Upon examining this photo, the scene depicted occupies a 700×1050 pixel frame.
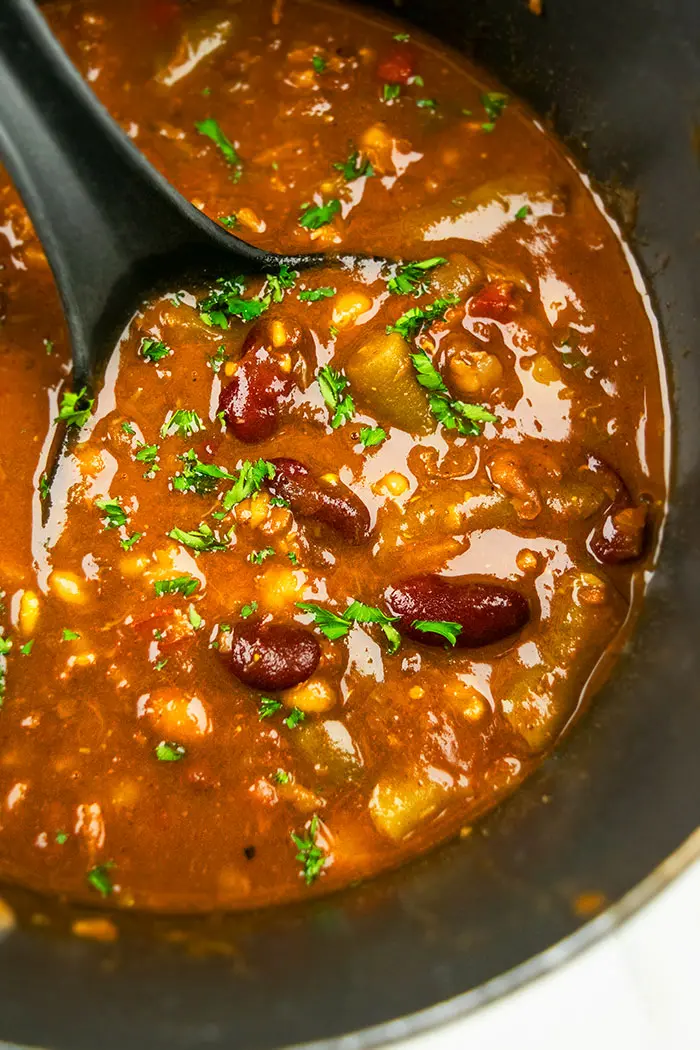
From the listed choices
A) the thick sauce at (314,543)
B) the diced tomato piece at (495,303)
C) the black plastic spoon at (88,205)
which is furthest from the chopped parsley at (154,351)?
the diced tomato piece at (495,303)

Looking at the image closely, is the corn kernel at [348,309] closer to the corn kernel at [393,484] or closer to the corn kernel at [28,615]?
the corn kernel at [393,484]

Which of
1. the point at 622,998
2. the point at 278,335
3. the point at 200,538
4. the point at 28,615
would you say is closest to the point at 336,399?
the point at 278,335

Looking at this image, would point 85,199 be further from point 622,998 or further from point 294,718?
point 622,998

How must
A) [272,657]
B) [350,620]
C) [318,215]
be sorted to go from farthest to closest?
[318,215] → [350,620] → [272,657]

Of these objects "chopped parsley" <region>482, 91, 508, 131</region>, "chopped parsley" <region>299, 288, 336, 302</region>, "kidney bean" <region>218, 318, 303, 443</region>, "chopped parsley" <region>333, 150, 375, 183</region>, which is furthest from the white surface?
"chopped parsley" <region>482, 91, 508, 131</region>

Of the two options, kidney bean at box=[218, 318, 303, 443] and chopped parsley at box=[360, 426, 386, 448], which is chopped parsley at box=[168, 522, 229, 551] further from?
chopped parsley at box=[360, 426, 386, 448]

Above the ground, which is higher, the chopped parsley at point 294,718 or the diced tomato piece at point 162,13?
the diced tomato piece at point 162,13

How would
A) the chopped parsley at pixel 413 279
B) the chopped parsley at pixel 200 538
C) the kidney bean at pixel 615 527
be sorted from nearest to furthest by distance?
1. the chopped parsley at pixel 200 538
2. the kidney bean at pixel 615 527
3. the chopped parsley at pixel 413 279

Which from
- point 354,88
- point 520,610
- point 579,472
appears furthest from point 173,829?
point 354,88
